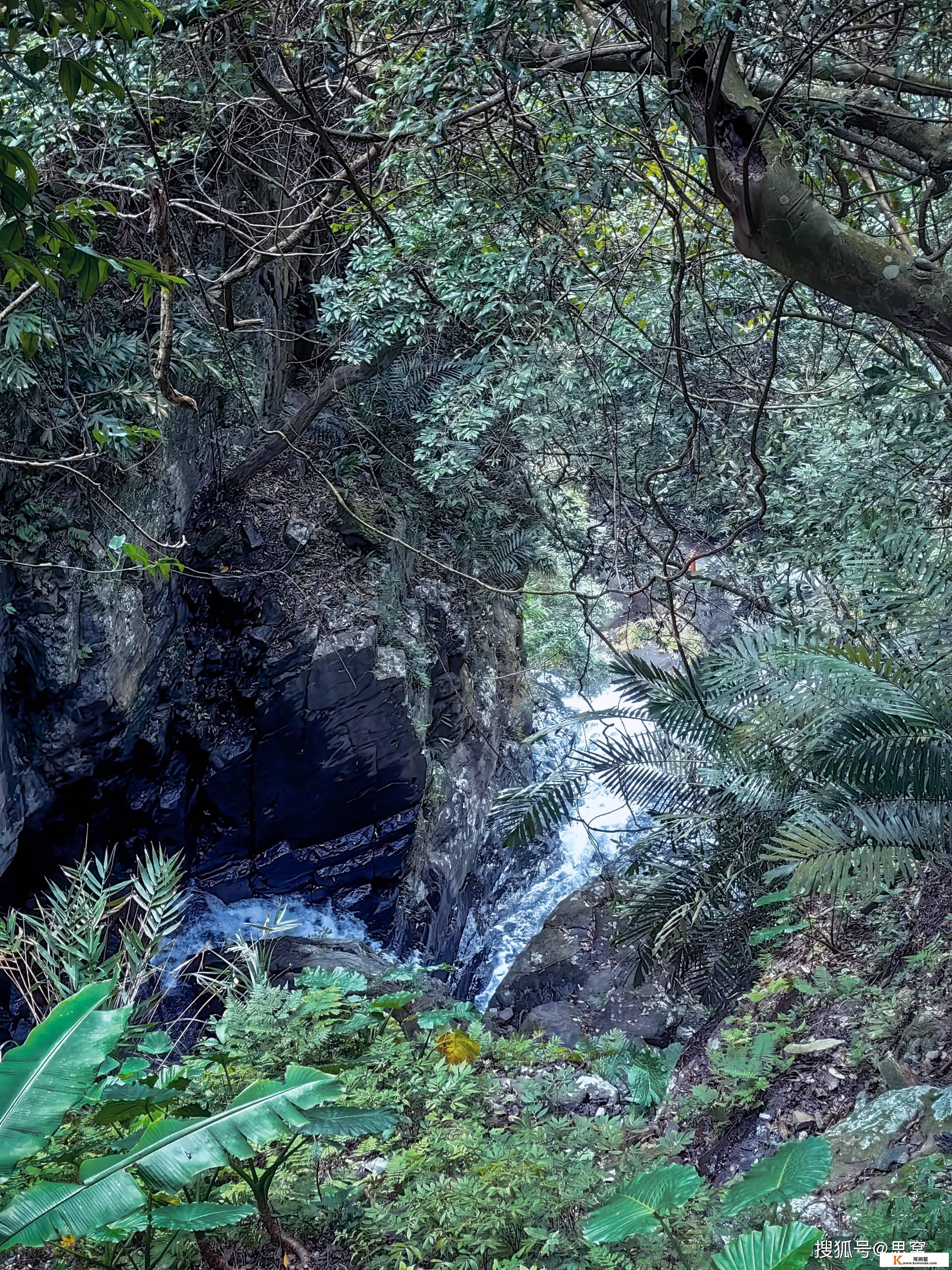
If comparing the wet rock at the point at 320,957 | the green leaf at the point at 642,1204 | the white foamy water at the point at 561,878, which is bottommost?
the white foamy water at the point at 561,878

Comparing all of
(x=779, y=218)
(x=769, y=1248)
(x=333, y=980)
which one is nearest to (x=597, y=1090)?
(x=333, y=980)

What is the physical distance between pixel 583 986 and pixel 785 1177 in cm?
542

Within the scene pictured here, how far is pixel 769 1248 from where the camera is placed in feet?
4.57

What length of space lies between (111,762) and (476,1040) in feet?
15.3

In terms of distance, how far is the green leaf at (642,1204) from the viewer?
154 cm

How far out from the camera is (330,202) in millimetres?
3523

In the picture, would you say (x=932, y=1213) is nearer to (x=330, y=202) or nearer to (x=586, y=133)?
(x=586, y=133)

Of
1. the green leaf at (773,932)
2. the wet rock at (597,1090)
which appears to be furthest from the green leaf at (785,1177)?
the green leaf at (773,932)

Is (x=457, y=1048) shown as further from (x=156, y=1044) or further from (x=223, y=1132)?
(x=223, y=1132)

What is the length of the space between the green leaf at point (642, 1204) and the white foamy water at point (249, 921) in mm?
5725

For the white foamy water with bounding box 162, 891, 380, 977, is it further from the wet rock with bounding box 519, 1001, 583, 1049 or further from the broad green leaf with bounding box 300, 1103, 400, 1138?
the broad green leaf with bounding box 300, 1103, 400, 1138

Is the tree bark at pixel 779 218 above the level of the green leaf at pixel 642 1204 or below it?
above

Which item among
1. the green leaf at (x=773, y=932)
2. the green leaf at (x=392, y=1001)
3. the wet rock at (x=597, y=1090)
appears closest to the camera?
the green leaf at (x=392, y=1001)

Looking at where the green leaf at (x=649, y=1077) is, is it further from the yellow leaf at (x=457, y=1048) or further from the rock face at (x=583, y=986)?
the rock face at (x=583, y=986)
